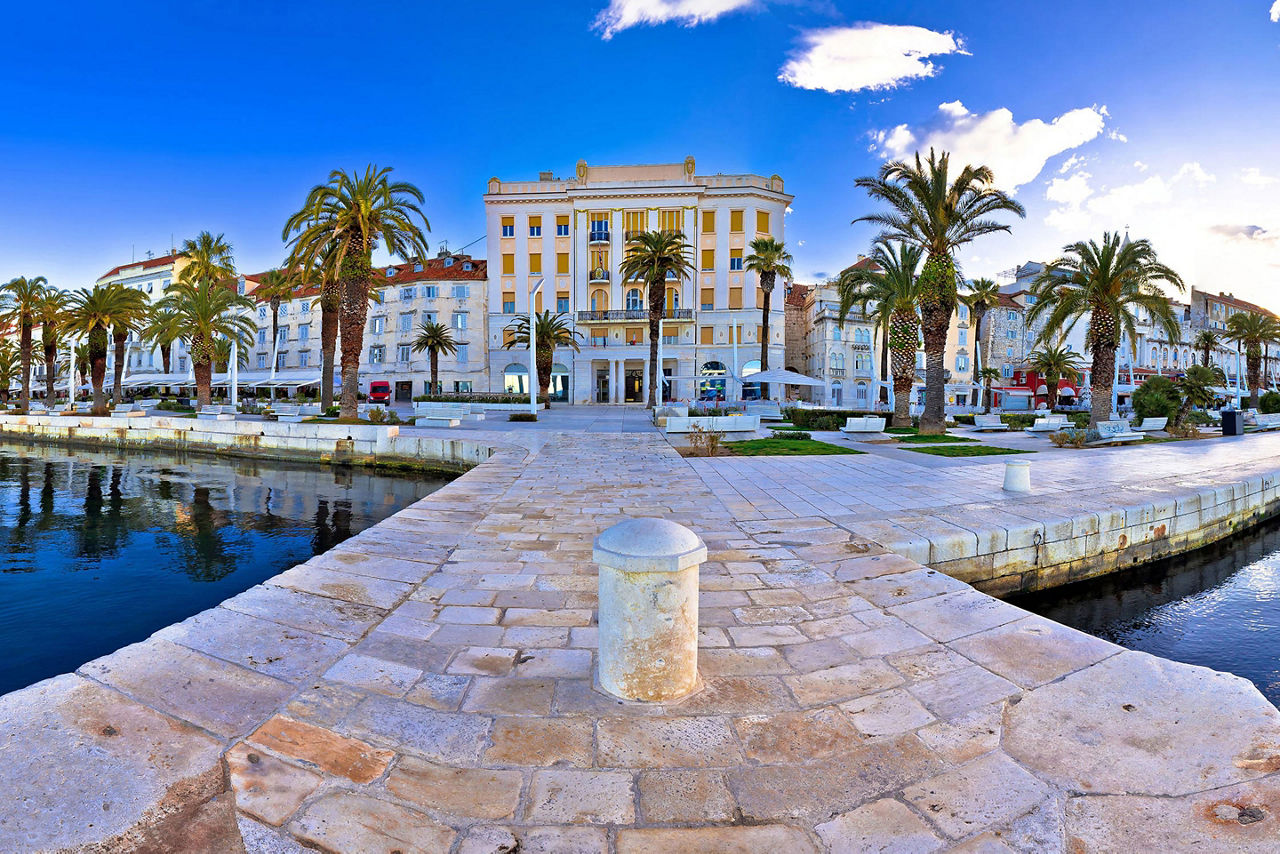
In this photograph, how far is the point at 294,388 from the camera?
50.2m

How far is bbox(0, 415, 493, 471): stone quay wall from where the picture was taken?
15539 millimetres

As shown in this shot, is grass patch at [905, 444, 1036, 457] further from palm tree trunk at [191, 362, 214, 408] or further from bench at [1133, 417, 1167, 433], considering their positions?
palm tree trunk at [191, 362, 214, 408]

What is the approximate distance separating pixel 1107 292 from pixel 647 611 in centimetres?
2288

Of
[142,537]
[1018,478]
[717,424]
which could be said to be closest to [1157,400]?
[717,424]

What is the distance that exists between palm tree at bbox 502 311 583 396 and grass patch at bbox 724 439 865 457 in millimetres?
20628

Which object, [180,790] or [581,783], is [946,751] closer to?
[581,783]

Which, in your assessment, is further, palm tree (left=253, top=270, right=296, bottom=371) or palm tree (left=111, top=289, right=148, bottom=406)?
palm tree (left=253, top=270, right=296, bottom=371)

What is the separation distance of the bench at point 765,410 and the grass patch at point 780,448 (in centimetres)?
1296

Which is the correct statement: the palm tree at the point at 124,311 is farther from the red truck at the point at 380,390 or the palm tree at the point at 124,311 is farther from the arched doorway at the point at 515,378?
the arched doorway at the point at 515,378

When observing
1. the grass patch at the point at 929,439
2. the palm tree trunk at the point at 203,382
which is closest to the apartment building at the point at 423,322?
the palm tree trunk at the point at 203,382

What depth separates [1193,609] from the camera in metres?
6.51

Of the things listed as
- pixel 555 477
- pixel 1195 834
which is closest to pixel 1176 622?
pixel 1195 834

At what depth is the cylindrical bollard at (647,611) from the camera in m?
2.76

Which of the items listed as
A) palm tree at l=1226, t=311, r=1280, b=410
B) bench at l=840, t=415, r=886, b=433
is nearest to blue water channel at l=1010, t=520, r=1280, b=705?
bench at l=840, t=415, r=886, b=433
